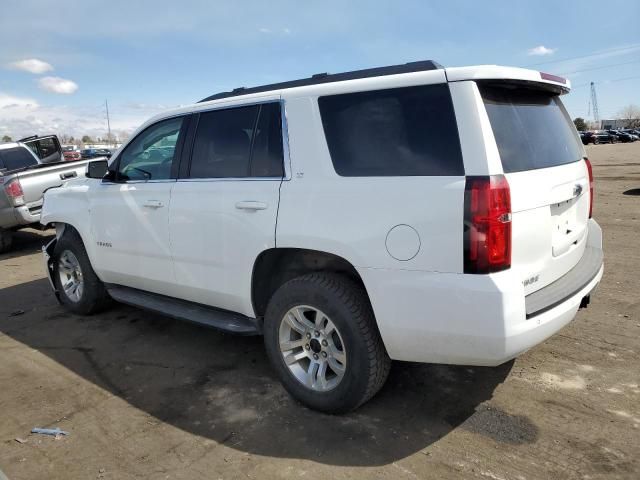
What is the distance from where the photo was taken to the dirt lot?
2.69 meters

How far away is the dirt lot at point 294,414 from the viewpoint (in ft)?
8.81

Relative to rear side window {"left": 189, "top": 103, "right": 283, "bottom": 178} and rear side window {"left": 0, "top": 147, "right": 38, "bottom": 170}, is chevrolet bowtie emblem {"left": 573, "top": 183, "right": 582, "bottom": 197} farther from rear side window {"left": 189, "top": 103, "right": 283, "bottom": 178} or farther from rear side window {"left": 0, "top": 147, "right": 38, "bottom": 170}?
rear side window {"left": 0, "top": 147, "right": 38, "bottom": 170}

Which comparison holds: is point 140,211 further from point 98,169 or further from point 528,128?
point 528,128

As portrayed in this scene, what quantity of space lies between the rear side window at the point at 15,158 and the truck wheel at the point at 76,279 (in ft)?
21.6

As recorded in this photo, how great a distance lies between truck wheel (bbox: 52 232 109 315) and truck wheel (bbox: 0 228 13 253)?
4733mm

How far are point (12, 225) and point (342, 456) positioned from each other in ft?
27.8

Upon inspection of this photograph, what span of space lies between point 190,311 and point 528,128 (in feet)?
9.00

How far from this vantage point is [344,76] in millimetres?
3283

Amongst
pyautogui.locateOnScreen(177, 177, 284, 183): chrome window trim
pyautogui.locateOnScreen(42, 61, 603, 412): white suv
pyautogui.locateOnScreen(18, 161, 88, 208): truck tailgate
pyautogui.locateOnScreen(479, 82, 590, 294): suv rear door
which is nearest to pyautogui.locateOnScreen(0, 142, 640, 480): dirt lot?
pyautogui.locateOnScreen(42, 61, 603, 412): white suv

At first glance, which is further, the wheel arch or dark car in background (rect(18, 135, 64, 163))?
dark car in background (rect(18, 135, 64, 163))

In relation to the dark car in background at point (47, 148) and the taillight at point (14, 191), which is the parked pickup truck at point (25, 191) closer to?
the taillight at point (14, 191)

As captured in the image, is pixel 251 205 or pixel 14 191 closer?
pixel 251 205

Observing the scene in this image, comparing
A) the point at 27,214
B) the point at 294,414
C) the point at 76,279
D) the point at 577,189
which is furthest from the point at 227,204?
the point at 27,214

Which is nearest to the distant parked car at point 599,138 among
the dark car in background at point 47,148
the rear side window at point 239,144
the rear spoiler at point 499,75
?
the dark car in background at point 47,148
